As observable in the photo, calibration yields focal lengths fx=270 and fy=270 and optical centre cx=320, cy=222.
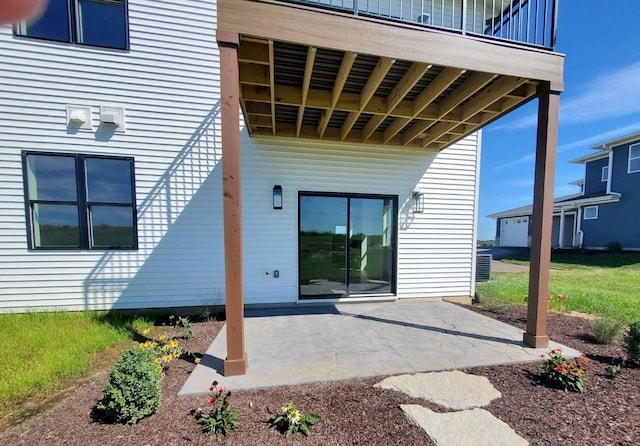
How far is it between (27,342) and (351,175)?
17.6 ft

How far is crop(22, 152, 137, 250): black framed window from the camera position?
4.37 m

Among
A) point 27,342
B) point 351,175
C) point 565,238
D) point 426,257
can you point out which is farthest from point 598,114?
point 27,342

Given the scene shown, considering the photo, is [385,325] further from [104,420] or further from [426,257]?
[104,420]

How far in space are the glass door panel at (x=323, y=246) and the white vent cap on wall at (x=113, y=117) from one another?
3252 millimetres

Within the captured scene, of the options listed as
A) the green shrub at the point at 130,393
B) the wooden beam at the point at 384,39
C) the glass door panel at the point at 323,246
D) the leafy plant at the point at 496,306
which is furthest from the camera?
the glass door panel at the point at 323,246

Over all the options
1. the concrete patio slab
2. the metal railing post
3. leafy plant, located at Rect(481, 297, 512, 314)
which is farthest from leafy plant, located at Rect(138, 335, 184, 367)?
the metal railing post

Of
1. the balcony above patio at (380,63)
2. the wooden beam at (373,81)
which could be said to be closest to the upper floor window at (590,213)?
the balcony above patio at (380,63)

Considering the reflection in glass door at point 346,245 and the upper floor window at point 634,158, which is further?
the upper floor window at point 634,158

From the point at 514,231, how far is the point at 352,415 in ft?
82.1

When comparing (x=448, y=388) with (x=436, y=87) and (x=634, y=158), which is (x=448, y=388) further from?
(x=634, y=158)

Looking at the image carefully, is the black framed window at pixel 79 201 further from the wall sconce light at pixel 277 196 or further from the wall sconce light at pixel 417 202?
the wall sconce light at pixel 417 202

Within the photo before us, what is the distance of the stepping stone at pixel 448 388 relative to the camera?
2404mm

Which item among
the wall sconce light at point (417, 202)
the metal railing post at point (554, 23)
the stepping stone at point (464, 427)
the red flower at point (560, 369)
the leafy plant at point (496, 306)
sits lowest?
the leafy plant at point (496, 306)

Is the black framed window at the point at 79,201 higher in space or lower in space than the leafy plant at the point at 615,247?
higher
